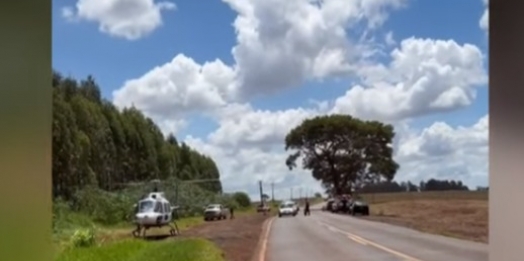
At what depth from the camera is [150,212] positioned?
2.26m

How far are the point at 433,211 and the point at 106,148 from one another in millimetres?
1154

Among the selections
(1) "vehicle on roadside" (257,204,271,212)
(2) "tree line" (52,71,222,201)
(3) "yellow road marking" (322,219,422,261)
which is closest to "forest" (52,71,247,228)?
(2) "tree line" (52,71,222,201)

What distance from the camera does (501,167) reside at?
1.98 meters

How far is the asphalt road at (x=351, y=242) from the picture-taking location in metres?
2.27

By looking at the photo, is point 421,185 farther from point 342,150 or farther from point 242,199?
point 242,199

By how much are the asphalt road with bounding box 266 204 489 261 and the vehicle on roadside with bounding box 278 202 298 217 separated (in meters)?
0.02

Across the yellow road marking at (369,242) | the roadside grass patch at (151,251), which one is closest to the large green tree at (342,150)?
the yellow road marking at (369,242)

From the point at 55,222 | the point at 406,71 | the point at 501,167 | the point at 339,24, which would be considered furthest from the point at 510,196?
the point at 55,222

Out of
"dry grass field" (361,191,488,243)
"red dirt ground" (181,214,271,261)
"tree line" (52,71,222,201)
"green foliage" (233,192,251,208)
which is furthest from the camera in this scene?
"green foliage" (233,192,251,208)

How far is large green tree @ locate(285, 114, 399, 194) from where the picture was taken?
91.7 inches

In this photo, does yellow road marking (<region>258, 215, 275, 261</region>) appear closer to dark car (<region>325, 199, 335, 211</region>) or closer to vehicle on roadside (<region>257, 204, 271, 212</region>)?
vehicle on roadside (<region>257, 204, 271, 212</region>)

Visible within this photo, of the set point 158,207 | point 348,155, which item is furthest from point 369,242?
point 158,207

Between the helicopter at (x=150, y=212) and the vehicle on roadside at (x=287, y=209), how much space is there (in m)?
0.42

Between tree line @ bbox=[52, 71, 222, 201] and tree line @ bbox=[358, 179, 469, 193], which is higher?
tree line @ bbox=[52, 71, 222, 201]
